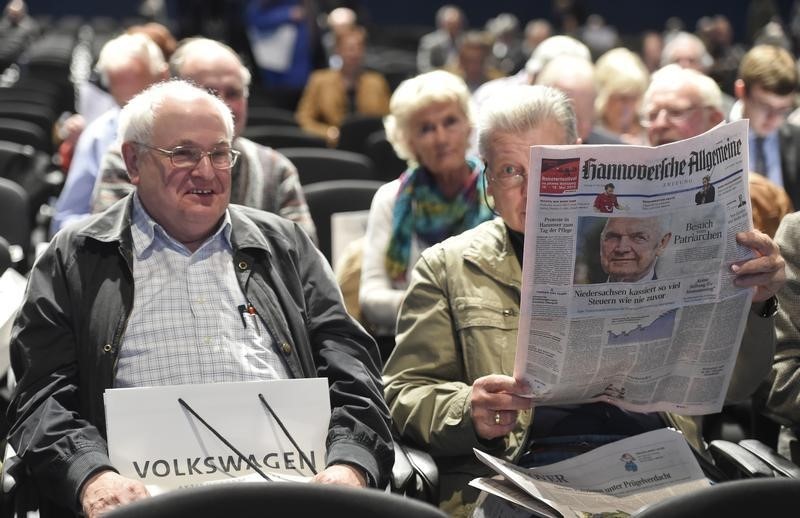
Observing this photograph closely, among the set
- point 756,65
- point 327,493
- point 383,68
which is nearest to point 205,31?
point 383,68

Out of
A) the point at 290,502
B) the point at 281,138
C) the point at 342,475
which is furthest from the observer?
the point at 281,138

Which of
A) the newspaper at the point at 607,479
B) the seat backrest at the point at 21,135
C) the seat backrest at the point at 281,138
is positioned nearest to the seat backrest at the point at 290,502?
the newspaper at the point at 607,479

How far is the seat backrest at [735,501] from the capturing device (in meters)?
1.51

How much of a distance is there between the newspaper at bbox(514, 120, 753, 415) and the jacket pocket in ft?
0.86

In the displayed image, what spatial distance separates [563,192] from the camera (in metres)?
1.87

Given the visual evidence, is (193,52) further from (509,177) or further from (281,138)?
(281,138)

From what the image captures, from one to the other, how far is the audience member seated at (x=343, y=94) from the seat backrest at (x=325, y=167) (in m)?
2.42

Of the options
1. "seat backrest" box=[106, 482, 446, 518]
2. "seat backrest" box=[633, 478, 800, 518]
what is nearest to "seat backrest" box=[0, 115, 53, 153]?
"seat backrest" box=[106, 482, 446, 518]

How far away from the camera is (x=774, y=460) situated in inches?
86.7

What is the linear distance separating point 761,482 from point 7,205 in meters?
2.79

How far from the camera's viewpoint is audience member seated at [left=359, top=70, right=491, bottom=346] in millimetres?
3238

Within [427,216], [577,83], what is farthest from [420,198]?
[577,83]

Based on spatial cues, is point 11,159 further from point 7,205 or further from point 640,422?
point 640,422

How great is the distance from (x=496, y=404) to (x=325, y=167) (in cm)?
273
